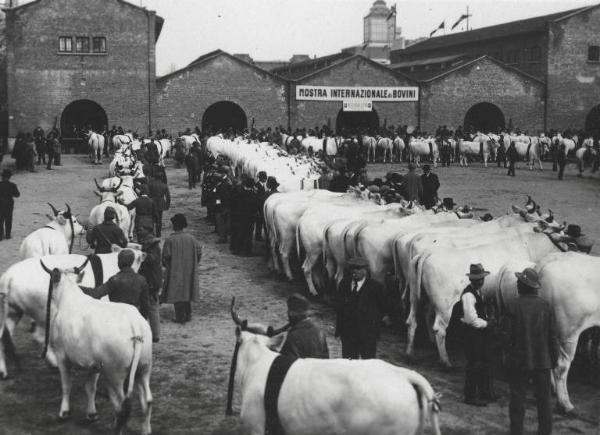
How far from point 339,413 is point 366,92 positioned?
3821 centimetres

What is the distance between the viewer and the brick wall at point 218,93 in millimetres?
40531

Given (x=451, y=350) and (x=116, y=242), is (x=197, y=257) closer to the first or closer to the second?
(x=116, y=242)

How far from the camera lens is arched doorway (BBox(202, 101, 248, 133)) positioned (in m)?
43.9

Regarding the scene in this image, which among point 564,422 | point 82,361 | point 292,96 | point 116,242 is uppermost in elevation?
point 292,96

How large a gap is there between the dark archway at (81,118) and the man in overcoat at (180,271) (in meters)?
30.8

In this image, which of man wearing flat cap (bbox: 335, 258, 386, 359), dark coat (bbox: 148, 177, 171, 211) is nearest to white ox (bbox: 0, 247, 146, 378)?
man wearing flat cap (bbox: 335, 258, 386, 359)

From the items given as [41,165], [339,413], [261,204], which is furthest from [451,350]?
[41,165]

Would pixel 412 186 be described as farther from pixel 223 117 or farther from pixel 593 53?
pixel 593 53

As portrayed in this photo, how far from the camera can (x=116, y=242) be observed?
1127cm

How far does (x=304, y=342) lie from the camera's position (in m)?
6.67

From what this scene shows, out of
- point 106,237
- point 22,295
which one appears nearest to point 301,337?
point 22,295

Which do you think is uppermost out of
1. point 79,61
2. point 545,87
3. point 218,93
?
point 79,61

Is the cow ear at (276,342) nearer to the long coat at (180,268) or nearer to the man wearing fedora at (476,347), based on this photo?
the man wearing fedora at (476,347)

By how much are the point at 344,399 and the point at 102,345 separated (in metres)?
2.84
